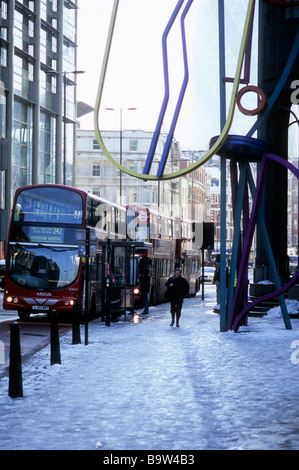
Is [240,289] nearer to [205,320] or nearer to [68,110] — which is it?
[205,320]

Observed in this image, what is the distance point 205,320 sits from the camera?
77.4 ft

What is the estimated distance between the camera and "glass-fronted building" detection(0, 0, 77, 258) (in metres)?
52.6

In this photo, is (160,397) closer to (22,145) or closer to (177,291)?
(177,291)

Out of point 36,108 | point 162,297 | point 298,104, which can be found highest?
point 36,108

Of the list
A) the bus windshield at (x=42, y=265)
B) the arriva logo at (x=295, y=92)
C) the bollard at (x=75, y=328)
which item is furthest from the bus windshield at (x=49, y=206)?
the arriva logo at (x=295, y=92)

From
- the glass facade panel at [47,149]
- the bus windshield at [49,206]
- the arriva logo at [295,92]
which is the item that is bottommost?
the bus windshield at [49,206]

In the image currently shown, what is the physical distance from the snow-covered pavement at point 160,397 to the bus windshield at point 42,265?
17.9 ft

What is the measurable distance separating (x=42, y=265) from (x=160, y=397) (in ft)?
42.3

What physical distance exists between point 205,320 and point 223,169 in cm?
674

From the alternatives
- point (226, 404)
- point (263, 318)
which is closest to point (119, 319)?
point (263, 318)

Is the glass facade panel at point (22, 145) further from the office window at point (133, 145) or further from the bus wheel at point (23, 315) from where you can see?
the bus wheel at point (23, 315)

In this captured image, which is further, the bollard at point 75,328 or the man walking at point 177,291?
the man walking at point 177,291

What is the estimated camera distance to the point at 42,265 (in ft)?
72.2

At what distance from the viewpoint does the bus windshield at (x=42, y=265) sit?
21828 millimetres
